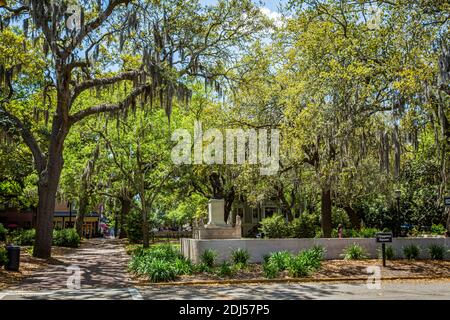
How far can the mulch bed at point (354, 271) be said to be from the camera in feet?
55.5

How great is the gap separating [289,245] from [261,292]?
6715mm

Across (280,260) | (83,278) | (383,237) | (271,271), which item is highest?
(383,237)

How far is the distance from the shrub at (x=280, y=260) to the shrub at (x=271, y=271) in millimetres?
337

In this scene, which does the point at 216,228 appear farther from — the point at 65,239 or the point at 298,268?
the point at 65,239

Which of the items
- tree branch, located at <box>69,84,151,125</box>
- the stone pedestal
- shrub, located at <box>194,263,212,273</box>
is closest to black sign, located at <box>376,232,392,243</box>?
shrub, located at <box>194,263,212,273</box>

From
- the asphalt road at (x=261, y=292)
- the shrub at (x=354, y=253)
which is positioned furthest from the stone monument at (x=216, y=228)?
the asphalt road at (x=261, y=292)

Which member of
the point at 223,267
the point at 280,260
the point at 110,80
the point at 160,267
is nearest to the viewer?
the point at 160,267

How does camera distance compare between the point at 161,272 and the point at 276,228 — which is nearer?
the point at 161,272

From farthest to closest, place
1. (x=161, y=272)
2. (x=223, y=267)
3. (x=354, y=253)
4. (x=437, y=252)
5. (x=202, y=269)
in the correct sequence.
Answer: (x=437, y=252)
(x=354, y=253)
(x=202, y=269)
(x=223, y=267)
(x=161, y=272)

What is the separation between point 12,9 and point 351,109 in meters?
15.7

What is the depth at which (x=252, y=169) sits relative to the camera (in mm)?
26312

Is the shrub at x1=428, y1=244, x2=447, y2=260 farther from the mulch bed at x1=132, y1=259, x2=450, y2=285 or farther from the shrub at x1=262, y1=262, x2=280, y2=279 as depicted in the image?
the shrub at x1=262, y1=262, x2=280, y2=279

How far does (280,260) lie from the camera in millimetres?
18000

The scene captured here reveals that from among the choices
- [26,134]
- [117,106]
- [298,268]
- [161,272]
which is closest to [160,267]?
[161,272]
